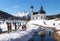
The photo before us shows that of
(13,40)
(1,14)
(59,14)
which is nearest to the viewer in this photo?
(13,40)

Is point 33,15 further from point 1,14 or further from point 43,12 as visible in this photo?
point 1,14

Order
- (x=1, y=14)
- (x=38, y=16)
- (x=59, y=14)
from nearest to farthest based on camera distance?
(x=1, y=14) < (x=38, y=16) < (x=59, y=14)

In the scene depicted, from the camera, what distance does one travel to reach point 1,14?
12181cm

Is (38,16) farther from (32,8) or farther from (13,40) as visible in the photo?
(13,40)

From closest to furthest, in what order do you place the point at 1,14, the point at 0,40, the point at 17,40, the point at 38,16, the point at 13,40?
the point at 0,40, the point at 13,40, the point at 17,40, the point at 1,14, the point at 38,16

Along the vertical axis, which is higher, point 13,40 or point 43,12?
point 43,12

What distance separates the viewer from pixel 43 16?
13025 centimetres

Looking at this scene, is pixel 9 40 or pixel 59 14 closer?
pixel 9 40

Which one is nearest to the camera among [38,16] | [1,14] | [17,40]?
[17,40]

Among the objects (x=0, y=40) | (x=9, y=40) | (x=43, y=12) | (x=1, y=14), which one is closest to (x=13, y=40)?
(x=9, y=40)

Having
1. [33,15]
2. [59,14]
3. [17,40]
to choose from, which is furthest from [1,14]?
[17,40]

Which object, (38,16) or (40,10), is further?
(40,10)

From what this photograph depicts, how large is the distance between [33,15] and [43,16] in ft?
35.5

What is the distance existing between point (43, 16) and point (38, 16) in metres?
4.45
